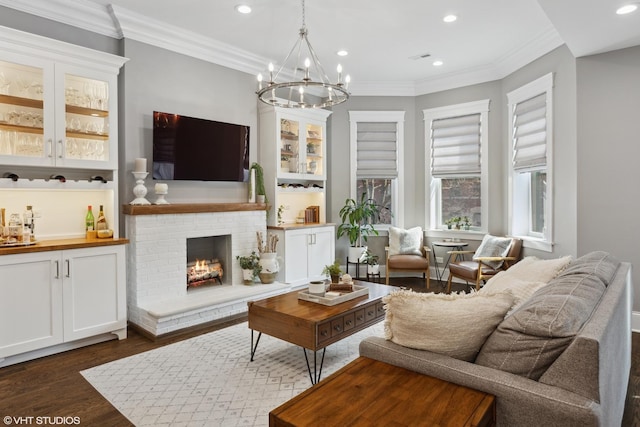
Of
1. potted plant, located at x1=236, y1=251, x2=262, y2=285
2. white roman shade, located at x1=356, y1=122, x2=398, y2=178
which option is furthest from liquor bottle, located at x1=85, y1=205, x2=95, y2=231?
white roman shade, located at x1=356, y1=122, x2=398, y2=178

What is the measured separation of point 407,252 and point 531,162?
2102 millimetres

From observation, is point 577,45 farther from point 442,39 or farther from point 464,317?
point 464,317

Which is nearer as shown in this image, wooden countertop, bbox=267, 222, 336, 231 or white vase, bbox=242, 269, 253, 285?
→ white vase, bbox=242, 269, 253, 285

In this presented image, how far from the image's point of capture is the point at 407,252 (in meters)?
6.01

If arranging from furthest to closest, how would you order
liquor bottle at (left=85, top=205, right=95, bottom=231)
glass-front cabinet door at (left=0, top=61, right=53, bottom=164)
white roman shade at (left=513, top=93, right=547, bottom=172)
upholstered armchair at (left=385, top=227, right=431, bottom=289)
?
upholstered armchair at (left=385, top=227, right=431, bottom=289) < white roman shade at (left=513, top=93, right=547, bottom=172) < liquor bottle at (left=85, top=205, right=95, bottom=231) < glass-front cabinet door at (left=0, top=61, right=53, bottom=164)

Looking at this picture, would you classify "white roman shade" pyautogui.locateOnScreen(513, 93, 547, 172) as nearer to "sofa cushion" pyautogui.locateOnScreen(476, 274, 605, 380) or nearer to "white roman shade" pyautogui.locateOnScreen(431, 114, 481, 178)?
"white roman shade" pyautogui.locateOnScreen(431, 114, 481, 178)

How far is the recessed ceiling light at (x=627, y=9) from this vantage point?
303cm

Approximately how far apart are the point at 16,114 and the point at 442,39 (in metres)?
4.51

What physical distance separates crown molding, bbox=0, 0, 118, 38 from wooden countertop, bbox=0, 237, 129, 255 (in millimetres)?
2124

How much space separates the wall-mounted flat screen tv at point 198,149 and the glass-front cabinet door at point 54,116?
55 cm

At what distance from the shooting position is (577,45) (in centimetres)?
383

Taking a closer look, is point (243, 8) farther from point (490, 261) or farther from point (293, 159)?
point (490, 261)

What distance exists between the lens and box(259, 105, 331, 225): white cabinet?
5410mm

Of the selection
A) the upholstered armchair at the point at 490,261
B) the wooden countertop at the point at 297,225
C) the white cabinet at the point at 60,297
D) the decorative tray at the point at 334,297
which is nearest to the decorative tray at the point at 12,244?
the white cabinet at the point at 60,297
